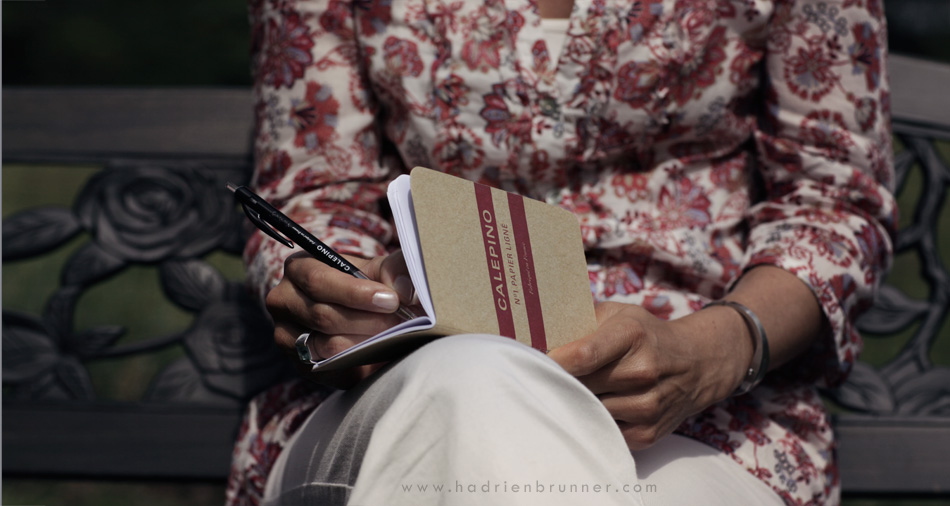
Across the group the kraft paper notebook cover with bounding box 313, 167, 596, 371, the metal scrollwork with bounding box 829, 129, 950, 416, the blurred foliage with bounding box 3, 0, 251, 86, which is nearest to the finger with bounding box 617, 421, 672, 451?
the kraft paper notebook cover with bounding box 313, 167, 596, 371

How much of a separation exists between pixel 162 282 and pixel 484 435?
105 cm

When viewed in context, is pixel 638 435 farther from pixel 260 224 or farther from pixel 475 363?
pixel 260 224

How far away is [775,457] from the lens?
0.95 metres

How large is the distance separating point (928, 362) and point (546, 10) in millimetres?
1015

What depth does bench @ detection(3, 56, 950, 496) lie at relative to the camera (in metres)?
1.36

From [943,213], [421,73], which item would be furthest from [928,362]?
[421,73]

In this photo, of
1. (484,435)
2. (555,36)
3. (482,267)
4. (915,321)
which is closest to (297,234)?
(482,267)

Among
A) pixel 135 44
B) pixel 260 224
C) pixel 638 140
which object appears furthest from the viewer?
pixel 135 44

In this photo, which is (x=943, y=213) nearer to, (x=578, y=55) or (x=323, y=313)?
(x=578, y=55)

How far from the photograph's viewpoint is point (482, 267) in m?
0.71

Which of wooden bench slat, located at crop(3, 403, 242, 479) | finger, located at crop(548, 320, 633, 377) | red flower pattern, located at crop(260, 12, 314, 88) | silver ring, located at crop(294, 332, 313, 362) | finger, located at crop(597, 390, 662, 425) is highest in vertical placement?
red flower pattern, located at crop(260, 12, 314, 88)

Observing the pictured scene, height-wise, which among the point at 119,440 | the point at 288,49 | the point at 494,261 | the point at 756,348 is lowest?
the point at 119,440

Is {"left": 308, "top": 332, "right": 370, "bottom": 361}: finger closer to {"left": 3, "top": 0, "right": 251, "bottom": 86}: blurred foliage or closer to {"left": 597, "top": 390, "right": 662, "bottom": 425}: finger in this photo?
{"left": 597, "top": 390, "right": 662, "bottom": 425}: finger
